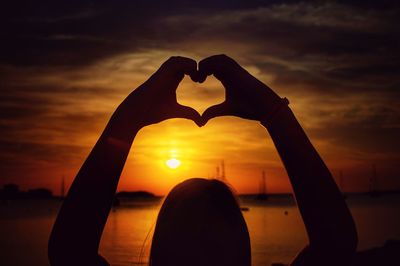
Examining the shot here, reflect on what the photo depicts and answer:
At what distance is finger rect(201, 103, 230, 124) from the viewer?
211 cm

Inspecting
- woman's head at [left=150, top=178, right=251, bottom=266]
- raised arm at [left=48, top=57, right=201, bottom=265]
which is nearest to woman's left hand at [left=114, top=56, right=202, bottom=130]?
raised arm at [left=48, top=57, right=201, bottom=265]

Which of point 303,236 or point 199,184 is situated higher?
point 199,184

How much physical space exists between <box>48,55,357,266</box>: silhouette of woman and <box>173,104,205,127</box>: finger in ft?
0.41

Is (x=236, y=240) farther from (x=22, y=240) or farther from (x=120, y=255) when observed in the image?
(x=22, y=240)

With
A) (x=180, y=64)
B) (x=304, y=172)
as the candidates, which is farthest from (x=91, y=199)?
(x=304, y=172)

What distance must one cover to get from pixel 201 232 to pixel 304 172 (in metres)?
0.43

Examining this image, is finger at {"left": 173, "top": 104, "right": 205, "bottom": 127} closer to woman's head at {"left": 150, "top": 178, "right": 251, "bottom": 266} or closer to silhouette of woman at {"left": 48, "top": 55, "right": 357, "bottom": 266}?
silhouette of woman at {"left": 48, "top": 55, "right": 357, "bottom": 266}

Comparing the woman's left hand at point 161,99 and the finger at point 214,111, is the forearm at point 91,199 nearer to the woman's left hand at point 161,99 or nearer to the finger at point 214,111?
the woman's left hand at point 161,99

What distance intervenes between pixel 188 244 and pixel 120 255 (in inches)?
2017

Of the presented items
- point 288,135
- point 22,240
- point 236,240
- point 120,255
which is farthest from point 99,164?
point 22,240

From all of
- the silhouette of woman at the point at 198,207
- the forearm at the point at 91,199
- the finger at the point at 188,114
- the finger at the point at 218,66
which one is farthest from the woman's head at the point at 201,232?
the finger at the point at 218,66

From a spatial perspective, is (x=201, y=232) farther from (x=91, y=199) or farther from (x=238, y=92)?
(x=238, y=92)

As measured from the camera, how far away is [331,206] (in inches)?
70.6

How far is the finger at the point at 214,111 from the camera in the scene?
6.93ft
